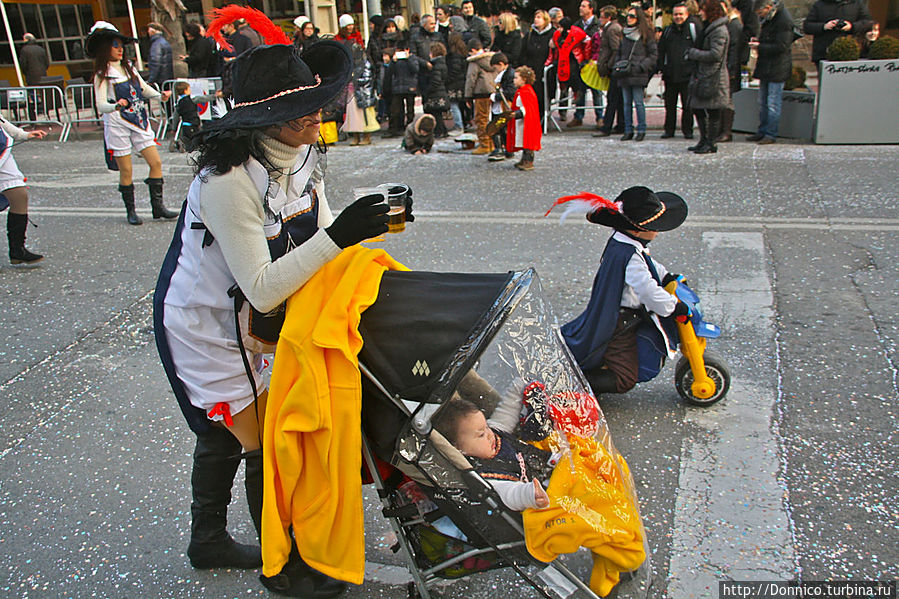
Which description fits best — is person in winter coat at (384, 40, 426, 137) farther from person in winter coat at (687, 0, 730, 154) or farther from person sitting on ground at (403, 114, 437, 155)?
person in winter coat at (687, 0, 730, 154)

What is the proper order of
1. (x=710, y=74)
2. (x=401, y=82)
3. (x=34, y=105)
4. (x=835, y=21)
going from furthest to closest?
(x=34, y=105), (x=401, y=82), (x=835, y=21), (x=710, y=74)

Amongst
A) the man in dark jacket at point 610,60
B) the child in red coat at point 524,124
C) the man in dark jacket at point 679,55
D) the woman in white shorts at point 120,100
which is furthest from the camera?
the man in dark jacket at point 610,60

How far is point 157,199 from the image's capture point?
7.34 m

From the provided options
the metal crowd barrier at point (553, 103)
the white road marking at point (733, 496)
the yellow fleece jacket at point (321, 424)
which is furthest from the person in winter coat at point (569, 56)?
the yellow fleece jacket at point (321, 424)

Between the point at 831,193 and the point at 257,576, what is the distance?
6.66 m

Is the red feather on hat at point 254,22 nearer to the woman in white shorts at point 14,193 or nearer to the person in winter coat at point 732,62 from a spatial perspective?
the woman in white shorts at point 14,193

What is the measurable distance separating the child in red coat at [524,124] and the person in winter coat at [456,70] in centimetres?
268

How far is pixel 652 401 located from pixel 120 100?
5452 millimetres

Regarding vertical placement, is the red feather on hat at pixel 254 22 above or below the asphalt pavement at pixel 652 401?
above

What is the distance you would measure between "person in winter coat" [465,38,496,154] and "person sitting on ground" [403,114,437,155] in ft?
2.18

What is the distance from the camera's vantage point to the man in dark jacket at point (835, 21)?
32.2ft

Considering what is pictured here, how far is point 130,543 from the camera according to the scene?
2.93 meters

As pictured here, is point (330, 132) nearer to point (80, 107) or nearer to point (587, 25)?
point (587, 25)

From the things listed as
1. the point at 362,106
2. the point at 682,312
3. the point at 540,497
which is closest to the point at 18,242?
the point at 682,312
